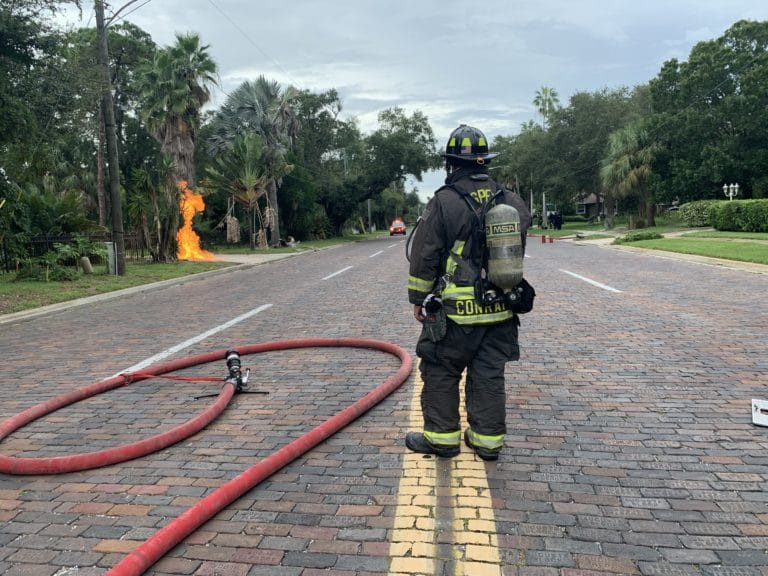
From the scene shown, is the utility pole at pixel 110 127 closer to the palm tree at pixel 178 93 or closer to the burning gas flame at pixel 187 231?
the burning gas flame at pixel 187 231

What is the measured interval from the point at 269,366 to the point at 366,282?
817 centimetres

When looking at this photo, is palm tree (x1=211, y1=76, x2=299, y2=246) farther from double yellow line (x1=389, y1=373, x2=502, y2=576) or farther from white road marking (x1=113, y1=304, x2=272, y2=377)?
double yellow line (x1=389, y1=373, x2=502, y2=576)

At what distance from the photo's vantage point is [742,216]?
28422 millimetres

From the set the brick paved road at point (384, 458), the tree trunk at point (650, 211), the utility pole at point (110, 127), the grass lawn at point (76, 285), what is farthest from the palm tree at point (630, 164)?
the brick paved road at point (384, 458)

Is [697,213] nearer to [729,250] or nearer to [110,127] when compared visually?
[729,250]

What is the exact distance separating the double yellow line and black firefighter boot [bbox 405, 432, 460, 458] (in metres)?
0.04

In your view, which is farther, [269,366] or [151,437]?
[269,366]

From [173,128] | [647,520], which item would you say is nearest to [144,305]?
[647,520]

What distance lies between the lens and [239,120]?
35281 mm

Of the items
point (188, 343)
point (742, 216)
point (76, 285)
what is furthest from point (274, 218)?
point (188, 343)

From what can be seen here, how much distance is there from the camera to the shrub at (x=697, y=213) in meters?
34.9

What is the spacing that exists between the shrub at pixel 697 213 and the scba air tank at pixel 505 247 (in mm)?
35028

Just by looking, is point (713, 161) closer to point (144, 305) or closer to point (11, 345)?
point (144, 305)

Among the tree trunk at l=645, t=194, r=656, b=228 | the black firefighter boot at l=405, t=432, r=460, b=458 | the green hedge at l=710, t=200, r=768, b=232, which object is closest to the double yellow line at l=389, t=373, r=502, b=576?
the black firefighter boot at l=405, t=432, r=460, b=458
